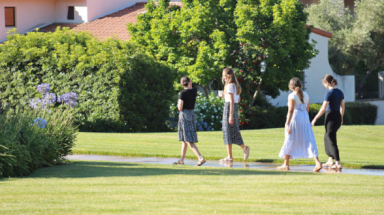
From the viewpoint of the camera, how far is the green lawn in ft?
21.9

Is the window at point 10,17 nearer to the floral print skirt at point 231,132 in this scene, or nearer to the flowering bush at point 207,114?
the flowering bush at point 207,114

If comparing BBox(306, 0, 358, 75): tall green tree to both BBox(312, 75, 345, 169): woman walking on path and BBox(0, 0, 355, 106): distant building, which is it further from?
BBox(312, 75, 345, 169): woman walking on path

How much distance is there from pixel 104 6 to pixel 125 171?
28284 millimetres

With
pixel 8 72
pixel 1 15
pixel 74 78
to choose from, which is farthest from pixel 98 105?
pixel 1 15

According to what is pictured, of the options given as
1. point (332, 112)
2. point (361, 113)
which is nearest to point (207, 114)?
point (361, 113)

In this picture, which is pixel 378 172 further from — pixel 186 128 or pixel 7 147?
pixel 7 147

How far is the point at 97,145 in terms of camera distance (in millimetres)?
14703

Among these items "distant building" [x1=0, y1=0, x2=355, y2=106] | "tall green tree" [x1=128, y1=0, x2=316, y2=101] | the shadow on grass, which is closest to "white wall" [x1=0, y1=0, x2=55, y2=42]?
"distant building" [x1=0, y1=0, x2=355, y2=106]

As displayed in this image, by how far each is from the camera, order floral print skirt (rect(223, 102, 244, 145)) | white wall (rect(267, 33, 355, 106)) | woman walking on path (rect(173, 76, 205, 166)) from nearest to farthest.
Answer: woman walking on path (rect(173, 76, 205, 166)) < floral print skirt (rect(223, 102, 244, 145)) < white wall (rect(267, 33, 355, 106))

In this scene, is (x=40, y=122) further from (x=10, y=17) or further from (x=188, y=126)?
(x=10, y=17)

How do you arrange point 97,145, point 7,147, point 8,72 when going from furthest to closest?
point 8,72 < point 97,145 < point 7,147

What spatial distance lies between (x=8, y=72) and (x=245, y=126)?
11676mm

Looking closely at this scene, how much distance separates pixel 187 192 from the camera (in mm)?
7750

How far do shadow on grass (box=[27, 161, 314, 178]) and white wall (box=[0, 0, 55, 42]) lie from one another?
87.0 ft
